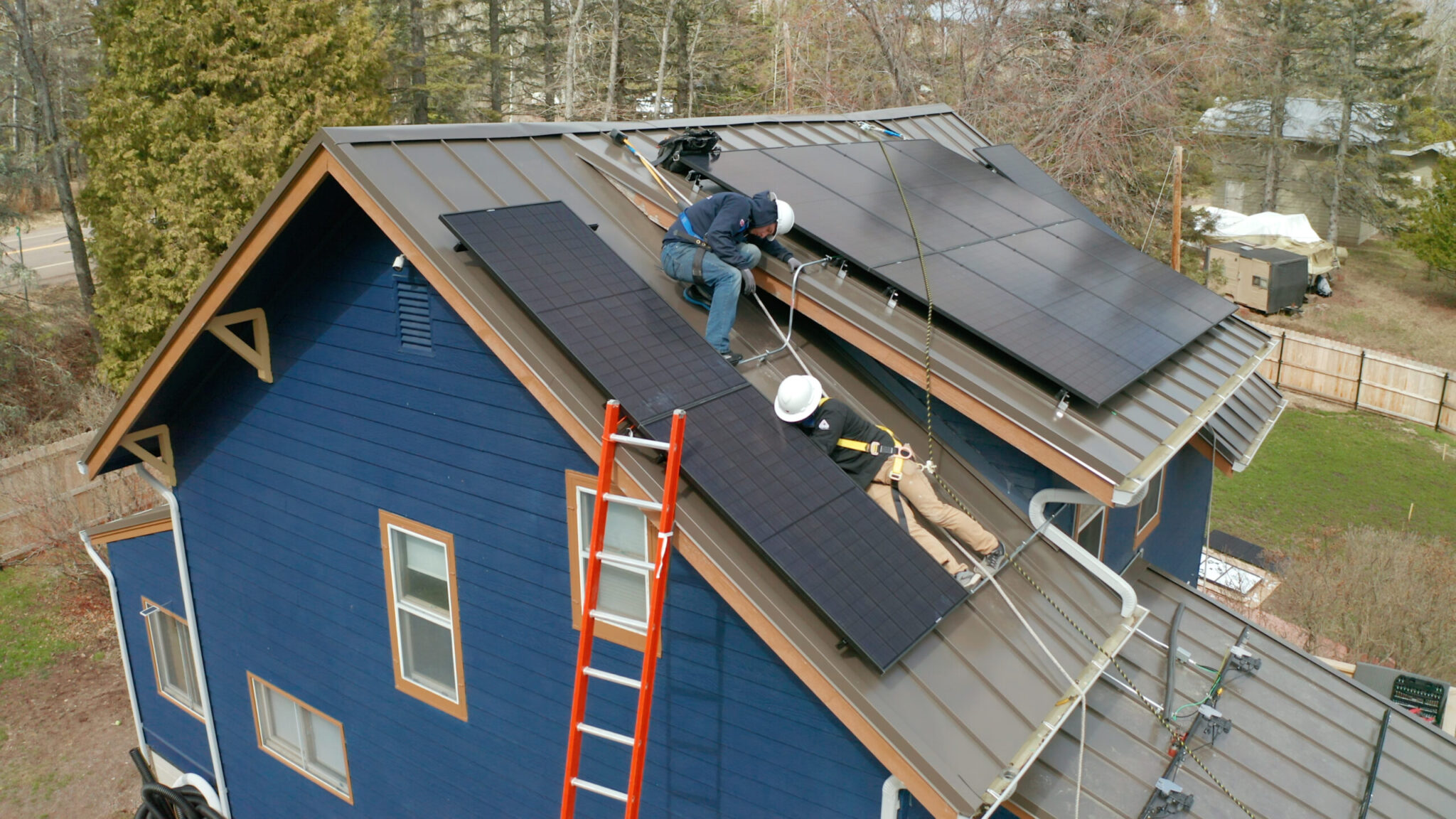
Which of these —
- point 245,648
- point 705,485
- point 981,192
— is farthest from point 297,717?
point 981,192

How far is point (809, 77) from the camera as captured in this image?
31.8m

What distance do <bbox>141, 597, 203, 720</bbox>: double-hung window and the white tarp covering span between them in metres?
42.8

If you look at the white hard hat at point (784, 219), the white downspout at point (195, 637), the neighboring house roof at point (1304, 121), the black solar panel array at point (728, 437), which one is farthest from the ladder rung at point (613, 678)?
the neighboring house roof at point (1304, 121)

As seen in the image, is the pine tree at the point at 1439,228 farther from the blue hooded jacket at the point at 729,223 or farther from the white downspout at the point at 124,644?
the white downspout at the point at 124,644

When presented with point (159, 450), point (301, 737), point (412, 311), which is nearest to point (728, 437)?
point (412, 311)

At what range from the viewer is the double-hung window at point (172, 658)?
1123 centimetres

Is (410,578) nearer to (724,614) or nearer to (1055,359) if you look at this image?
(724,614)

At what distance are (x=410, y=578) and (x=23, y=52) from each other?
24.1 m

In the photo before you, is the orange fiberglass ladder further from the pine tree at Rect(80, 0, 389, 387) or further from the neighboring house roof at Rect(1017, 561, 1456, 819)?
the pine tree at Rect(80, 0, 389, 387)

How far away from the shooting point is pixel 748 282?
7.36m

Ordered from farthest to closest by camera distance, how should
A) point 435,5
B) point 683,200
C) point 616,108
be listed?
point 616,108, point 435,5, point 683,200

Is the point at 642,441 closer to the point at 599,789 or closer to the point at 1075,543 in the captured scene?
the point at 599,789

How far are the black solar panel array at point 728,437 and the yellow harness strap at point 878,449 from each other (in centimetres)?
26

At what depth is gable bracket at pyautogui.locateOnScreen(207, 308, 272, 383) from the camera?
320 inches
